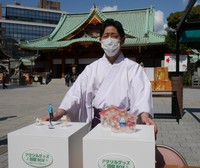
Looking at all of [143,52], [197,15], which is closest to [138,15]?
[143,52]

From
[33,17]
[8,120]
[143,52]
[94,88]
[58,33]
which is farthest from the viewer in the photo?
[33,17]

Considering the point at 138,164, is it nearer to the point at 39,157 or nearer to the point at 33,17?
the point at 39,157

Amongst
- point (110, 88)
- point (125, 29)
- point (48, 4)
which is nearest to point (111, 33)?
point (110, 88)

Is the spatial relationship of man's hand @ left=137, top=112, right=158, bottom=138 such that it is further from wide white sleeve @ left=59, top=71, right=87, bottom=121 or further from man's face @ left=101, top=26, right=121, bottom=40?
man's face @ left=101, top=26, right=121, bottom=40

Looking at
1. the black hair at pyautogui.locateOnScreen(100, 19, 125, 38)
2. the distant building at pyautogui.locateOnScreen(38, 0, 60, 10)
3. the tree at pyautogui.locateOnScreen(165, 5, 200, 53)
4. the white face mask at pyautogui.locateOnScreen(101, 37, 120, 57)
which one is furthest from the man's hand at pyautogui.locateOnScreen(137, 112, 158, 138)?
the distant building at pyautogui.locateOnScreen(38, 0, 60, 10)

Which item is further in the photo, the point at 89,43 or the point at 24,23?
the point at 24,23

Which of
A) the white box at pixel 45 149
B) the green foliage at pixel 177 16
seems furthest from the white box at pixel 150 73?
the green foliage at pixel 177 16

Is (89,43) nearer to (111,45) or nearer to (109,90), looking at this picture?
(111,45)

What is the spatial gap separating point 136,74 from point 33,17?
257 feet

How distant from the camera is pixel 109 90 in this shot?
210 cm

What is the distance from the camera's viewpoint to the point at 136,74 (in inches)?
85.4

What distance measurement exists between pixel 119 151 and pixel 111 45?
1051mm

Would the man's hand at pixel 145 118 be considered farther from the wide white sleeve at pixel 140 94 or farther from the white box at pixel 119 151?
the white box at pixel 119 151

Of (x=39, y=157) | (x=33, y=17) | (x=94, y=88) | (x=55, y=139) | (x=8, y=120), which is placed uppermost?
(x=33, y=17)
